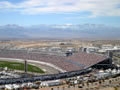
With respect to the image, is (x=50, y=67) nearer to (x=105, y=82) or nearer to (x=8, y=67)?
(x=8, y=67)

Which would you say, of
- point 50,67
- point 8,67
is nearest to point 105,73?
point 50,67

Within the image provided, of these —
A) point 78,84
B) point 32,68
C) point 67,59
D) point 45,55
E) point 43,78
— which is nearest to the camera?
point 78,84

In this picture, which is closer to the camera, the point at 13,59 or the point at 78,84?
the point at 78,84

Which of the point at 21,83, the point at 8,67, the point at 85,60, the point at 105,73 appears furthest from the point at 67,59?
the point at 21,83

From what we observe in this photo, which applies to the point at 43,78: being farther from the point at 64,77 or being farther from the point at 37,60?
the point at 37,60

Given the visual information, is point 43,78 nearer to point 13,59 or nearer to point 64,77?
point 64,77

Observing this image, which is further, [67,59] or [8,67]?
[67,59]

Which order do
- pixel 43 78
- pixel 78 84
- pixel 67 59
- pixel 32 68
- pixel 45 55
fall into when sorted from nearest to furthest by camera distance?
pixel 78 84 < pixel 43 78 < pixel 32 68 < pixel 67 59 < pixel 45 55
